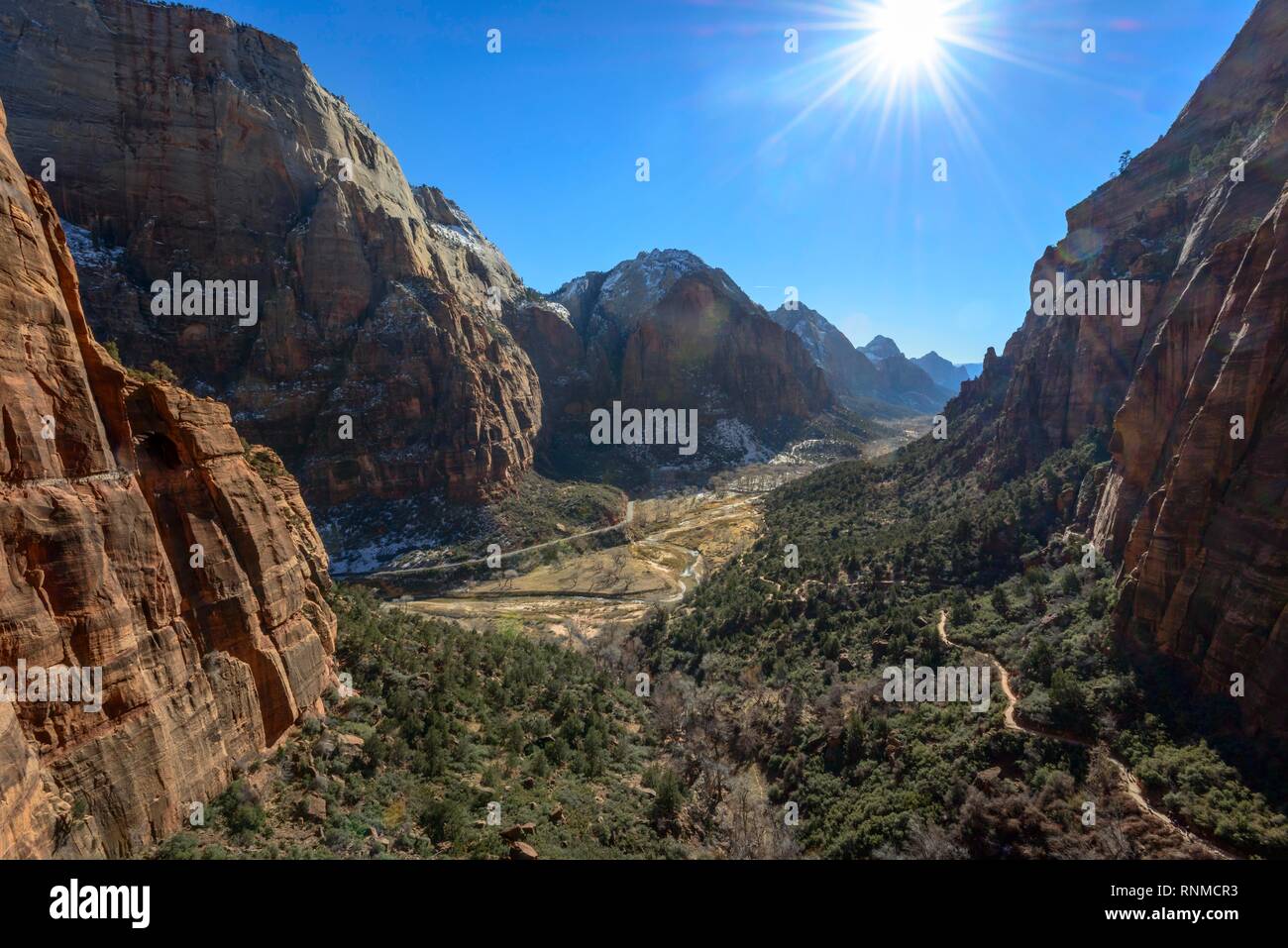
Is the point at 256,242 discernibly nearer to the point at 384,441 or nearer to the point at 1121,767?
the point at 384,441

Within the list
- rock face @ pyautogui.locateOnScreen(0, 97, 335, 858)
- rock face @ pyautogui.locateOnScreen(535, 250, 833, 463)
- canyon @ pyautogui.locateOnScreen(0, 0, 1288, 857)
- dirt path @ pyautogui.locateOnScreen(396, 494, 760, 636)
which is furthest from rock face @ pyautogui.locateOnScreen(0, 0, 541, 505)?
rock face @ pyautogui.locateOnScreen(0, 97, 335, 858)

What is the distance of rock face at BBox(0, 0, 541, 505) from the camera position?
54.6 metres

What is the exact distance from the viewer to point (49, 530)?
9.09m

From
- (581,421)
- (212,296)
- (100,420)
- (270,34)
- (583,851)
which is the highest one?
(270,34)

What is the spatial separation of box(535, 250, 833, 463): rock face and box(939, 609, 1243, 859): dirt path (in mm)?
89654

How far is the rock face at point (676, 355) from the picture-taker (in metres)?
113

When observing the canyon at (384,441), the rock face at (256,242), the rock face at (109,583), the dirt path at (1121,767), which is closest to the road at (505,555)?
the canyon at (384,441)

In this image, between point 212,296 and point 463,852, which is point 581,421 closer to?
point 212,296

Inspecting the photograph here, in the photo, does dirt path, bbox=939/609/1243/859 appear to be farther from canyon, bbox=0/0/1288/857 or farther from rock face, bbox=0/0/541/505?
rock face, bbox=0/0/541/505

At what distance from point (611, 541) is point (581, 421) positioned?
44014 millimetres
